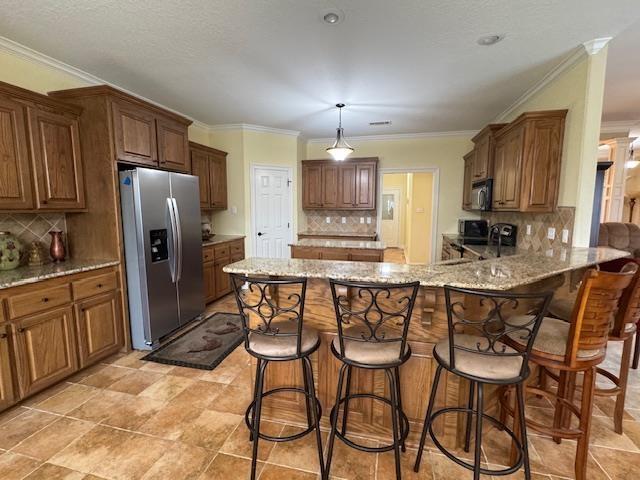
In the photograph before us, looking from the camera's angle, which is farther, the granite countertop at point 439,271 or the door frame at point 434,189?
the door frame at point 434,189

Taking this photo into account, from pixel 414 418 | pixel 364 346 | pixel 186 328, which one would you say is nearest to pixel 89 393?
pixel 186 328

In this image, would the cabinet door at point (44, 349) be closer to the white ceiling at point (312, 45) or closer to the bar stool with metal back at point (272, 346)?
the bar stool with metal back at point (272, 346)

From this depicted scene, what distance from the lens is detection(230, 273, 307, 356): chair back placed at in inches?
55.8

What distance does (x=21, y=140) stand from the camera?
2.24m

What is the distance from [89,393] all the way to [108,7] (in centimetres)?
277

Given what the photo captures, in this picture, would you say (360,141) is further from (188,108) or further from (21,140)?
(21,140)

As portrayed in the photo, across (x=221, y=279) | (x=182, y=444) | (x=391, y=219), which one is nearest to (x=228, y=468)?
(x=182, y=444)

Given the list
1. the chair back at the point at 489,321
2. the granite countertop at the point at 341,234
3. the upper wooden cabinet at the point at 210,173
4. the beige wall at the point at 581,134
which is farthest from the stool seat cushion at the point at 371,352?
the granite countertop at the point at 341,234

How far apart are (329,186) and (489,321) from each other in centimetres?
459

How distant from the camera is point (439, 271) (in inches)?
67.1

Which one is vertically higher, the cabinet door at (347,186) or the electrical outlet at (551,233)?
the cabinet door at (347,186)

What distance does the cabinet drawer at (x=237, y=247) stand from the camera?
455 centimetres

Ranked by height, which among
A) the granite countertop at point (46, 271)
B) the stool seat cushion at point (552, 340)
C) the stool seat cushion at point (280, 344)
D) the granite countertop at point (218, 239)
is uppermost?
the granite countertop at point (218, 239)

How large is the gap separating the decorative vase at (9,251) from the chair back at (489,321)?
316 centimetres
